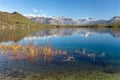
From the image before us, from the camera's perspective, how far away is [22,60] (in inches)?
1522

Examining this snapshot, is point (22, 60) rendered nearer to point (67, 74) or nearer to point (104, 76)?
point (67, 74)

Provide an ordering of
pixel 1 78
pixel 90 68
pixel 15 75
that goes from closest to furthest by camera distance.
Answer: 1. pixel 1 78
2. pixel 15 75
3. pixel 90 68

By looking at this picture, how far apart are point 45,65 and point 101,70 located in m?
9.52

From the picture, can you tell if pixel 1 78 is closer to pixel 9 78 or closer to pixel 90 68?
pixel 9 78

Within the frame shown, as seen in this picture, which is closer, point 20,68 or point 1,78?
point 1,78

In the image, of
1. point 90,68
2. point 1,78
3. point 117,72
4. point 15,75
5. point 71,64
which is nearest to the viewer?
point 1,78

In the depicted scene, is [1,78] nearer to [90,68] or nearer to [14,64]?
[14,64]

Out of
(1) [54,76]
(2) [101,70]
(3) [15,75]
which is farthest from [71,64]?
(3) [15,75]

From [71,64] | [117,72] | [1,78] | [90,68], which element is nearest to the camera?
[1,78]

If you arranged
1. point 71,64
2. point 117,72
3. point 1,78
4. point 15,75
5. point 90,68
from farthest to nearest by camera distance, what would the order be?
point 71,64 < point 90,68 < point 117,72 < point 15,75 < point 1,78

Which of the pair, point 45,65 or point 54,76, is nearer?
point 54,76

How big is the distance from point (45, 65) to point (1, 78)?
10.1 meters


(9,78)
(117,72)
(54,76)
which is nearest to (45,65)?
(54,76)

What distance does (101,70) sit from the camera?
32.4 m
